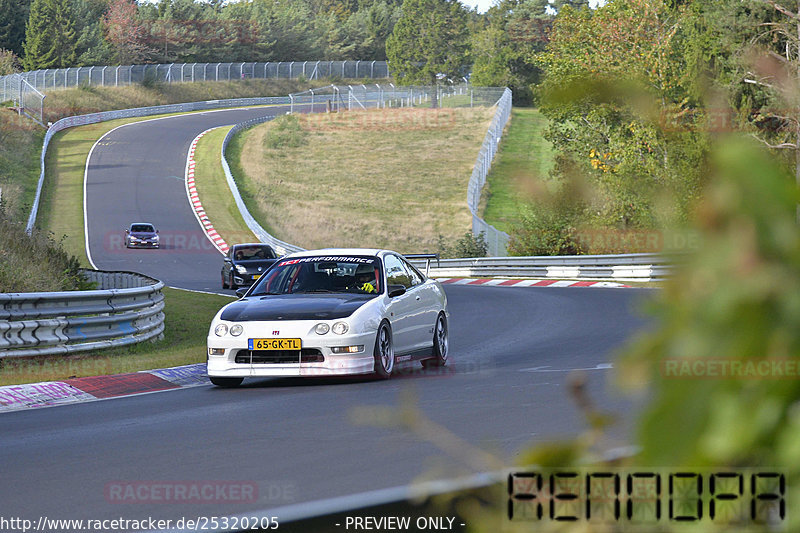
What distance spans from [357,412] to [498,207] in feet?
182

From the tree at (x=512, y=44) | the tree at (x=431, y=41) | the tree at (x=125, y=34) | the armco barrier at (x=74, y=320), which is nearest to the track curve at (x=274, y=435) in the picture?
the armco barrier at (x=74, y=320)

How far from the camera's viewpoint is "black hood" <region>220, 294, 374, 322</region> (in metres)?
11.7

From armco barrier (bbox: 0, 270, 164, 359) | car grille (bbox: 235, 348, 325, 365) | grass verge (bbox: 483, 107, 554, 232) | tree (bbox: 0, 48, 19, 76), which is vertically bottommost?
armco barrier (bbox: 0, 270, 164, 359)

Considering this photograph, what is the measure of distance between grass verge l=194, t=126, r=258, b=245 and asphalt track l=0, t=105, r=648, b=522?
3549cm

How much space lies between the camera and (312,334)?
1150 cm

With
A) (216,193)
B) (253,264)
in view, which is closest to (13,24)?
(216,193)

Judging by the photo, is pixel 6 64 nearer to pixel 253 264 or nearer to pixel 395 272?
pixel 253 264

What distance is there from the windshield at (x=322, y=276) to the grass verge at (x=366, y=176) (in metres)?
37.3

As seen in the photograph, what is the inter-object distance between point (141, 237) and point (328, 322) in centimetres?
3740

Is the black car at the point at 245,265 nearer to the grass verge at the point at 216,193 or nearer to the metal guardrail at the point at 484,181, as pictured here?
the metal guardrail at the point at 484,181

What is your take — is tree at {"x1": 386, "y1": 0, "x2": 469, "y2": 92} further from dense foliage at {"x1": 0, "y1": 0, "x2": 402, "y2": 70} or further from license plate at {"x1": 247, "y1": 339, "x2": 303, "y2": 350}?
license plate at {"x1": 247, "y1": 339, "x2": 303, "y2": 350}

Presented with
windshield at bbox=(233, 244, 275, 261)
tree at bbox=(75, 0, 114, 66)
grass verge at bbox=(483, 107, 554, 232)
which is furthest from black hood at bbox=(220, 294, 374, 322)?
tree at bbox=(75, 0, 114, 66)

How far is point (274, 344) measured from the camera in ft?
37.8

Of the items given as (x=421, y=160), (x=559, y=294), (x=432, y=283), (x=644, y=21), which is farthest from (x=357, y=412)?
(x=421, y=160)
